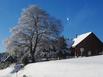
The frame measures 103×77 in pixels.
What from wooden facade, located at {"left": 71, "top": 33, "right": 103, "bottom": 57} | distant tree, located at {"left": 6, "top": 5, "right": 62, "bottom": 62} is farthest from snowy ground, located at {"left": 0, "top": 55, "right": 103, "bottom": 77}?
wooden facade, located at {"left": 71, "top": 33, "right": 103, "bottom": 57}

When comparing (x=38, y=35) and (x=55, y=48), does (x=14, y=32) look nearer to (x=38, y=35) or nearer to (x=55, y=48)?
(x=38, y=35)

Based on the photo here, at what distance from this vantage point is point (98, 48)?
3039 inches

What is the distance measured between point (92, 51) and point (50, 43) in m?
15.6

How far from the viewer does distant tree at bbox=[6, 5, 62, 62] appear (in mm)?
64150

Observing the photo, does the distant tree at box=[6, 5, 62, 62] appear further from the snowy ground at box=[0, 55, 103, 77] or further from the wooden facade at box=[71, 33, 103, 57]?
the snowy ground at box=[0, 55, 103, 77]

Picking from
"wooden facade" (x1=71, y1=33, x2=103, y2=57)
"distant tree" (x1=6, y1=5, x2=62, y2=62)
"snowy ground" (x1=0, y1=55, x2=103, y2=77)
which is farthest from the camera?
"wooden facade" (x1=71, y1=33, x2=103, y2=57)

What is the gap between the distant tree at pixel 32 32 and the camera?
64150 mm

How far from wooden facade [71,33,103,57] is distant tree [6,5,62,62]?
11.0 m

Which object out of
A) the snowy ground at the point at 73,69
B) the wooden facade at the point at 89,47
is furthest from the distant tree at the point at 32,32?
the snowy ground at the point at 73,69

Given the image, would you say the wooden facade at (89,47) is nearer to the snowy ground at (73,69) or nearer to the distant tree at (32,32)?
the distant tree at (32,32)

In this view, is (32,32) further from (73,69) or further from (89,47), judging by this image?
(73,69)

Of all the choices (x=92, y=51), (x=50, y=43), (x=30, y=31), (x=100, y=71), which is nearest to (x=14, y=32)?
(x=30, y=31)

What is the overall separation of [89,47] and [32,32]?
1780 cm

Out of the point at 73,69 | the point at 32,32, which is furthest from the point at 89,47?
the point at 73,69
